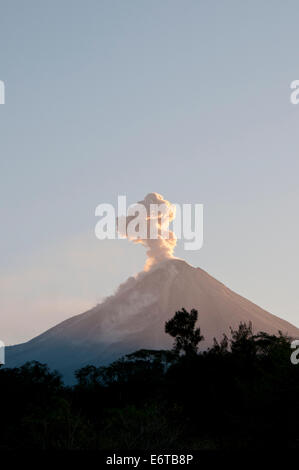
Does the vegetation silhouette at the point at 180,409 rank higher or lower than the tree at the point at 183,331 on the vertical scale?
lower

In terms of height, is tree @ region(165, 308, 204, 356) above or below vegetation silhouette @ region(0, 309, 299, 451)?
above

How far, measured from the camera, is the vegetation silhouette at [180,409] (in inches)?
824

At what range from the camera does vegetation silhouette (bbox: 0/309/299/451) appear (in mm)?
20938

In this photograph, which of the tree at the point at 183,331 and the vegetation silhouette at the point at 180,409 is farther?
the tree at the point at 183,331

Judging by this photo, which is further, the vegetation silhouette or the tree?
the tree

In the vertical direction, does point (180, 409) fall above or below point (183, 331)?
below

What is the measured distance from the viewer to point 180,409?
96.4 feet

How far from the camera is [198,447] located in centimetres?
2628

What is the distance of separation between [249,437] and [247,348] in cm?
2887

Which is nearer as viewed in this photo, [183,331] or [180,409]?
[180,409]
